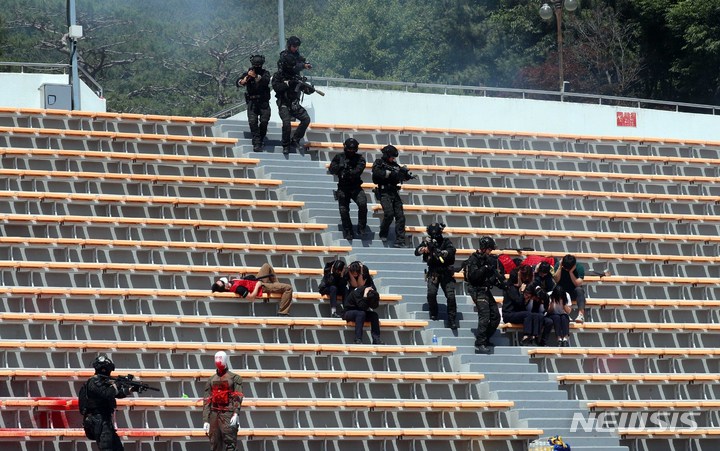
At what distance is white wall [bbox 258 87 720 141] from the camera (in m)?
23.3

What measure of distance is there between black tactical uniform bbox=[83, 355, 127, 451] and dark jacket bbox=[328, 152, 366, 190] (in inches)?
209

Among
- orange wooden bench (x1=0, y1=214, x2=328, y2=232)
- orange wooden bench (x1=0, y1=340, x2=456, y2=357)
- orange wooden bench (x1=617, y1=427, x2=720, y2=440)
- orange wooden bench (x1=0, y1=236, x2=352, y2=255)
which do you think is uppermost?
orange wooden bench (x1=0, y1=214, x2=328, y2=232)

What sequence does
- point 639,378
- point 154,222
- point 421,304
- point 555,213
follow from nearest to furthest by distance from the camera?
point 639,378
point 421,304
point 154,222
point 555,213

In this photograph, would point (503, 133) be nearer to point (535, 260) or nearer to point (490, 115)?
point (490, 115)

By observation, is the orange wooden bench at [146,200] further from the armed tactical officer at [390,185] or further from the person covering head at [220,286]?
the person covering head at [220,286]

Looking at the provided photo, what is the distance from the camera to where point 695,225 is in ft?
70.9

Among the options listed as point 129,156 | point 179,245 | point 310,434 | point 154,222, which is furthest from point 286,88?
point 310,434

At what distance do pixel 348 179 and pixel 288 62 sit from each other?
2.62 metres

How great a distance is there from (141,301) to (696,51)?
26.7 meters

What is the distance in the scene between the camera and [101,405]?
46.1 feet

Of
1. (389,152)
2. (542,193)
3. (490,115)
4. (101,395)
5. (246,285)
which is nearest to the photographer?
(101,395)

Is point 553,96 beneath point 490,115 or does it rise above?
above

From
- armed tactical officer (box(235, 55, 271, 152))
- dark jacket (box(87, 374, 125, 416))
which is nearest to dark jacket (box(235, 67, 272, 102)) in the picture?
armed tactical officer (box(235, 55, 271, 152))

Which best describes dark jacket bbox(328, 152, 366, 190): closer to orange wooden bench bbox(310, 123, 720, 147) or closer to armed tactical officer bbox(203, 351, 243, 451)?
orange wooden bench bbox(310, 123, 720, 147)
